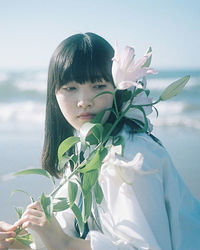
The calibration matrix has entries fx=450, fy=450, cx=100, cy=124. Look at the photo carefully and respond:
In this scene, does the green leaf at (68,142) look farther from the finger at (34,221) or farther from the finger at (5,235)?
the finger at (5,235)

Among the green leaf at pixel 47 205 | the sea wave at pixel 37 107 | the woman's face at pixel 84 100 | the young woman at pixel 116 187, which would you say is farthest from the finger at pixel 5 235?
the sea wave at pixel 37 107

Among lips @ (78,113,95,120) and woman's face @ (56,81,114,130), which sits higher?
woman's face @ (56,81,114,130)

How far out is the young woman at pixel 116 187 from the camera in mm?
1185

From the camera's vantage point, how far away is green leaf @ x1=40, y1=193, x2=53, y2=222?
46.8 inches

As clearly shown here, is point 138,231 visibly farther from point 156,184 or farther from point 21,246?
point 21,246

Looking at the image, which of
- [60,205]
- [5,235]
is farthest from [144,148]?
[5,235]

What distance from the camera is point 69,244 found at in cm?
129

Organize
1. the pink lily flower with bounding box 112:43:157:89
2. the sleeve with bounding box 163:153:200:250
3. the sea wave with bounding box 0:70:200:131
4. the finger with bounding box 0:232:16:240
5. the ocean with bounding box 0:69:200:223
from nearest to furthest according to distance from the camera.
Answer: the pink lily flower with bounding box 112:43:157:89 < the sleeve with bounding box 163:153:200:250 < the finger with bounding box 0:232:16:240 < the ocean with bounding box 0:69:200:223 < the sea wave with bounding box 0:70:200:131

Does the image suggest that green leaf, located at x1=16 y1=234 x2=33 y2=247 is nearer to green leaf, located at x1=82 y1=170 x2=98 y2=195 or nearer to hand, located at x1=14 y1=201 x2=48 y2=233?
hand, located at x1=14 y1=201 x2=48 y2=233

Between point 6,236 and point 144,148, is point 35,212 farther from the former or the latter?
point 144,148

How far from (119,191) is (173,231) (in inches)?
8.2

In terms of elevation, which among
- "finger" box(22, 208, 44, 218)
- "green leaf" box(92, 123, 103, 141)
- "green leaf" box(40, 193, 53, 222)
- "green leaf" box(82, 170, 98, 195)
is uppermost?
"green leaf" box(92, 123, 103, 141)

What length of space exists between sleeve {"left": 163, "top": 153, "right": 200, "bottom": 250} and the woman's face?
0.25 meters

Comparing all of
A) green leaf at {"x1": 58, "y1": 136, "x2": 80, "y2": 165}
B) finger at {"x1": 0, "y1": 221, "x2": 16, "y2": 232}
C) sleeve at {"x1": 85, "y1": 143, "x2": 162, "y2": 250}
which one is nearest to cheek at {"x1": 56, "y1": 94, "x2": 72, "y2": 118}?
green leaf at {"x1": 58, "y1": 136, "x2": 80, "y2": 165}
